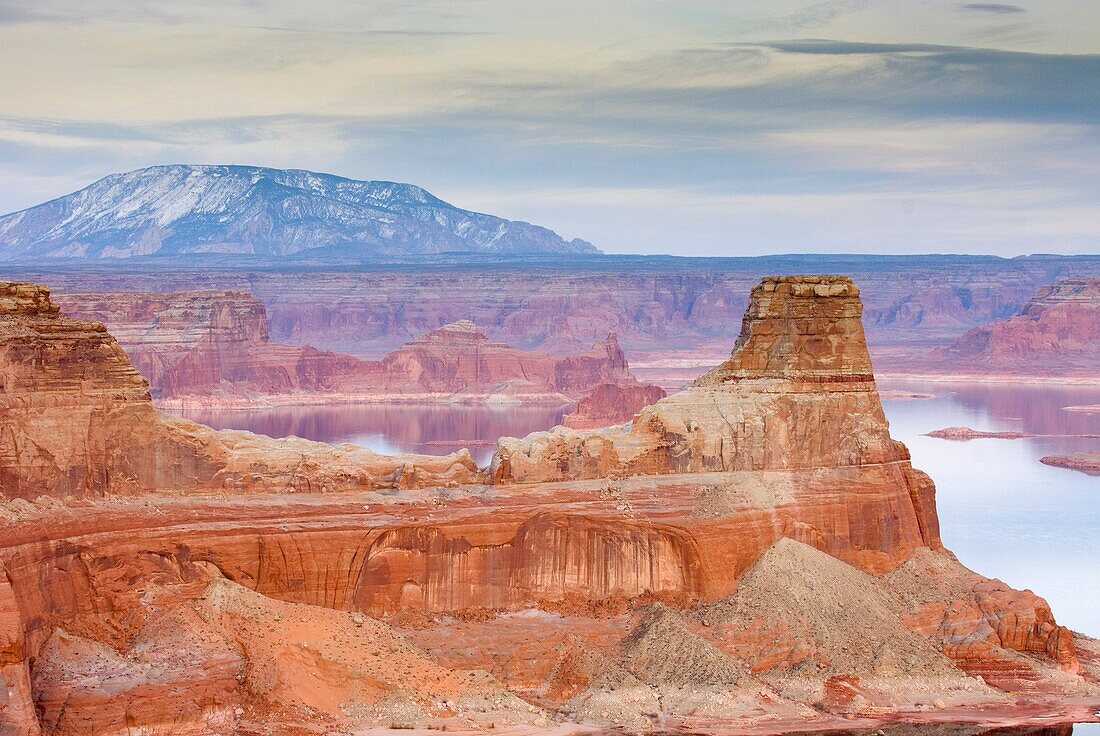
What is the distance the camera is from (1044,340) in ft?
420

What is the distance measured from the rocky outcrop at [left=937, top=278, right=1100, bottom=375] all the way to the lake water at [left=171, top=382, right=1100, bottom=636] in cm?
898

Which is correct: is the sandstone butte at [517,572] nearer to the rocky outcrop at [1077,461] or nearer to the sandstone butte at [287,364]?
the rocky outcrop at [1077,461]

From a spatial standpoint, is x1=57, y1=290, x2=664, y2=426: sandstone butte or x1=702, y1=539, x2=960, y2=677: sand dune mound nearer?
x1=702, y1=539, x2=960, y2=677: sand dune mound

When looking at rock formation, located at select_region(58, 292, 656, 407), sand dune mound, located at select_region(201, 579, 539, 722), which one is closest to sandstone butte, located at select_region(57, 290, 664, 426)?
rock formation, located at select_region(58, 292, 656, 407)

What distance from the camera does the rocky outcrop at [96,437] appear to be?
101 ft

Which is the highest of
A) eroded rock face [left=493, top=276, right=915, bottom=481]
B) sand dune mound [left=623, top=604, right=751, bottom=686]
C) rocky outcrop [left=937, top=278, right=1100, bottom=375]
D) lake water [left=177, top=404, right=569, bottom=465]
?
eroded rock face [left=493, top=276, right=915, bottom=481]

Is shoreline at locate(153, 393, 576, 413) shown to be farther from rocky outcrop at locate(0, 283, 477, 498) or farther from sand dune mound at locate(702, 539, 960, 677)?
sand dune mound at locate(702, 539, 960, 677)

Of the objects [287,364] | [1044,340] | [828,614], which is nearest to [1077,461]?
[828,614]

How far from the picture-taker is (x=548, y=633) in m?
32.3

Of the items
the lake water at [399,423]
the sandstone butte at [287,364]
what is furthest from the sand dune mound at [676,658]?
the sandstone butte at [287,364]

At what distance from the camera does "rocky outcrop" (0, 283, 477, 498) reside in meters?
30.7

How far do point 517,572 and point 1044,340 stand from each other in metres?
101

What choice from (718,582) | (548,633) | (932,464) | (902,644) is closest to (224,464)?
(548,633)

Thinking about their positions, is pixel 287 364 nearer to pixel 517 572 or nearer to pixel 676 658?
pixel 517 572
